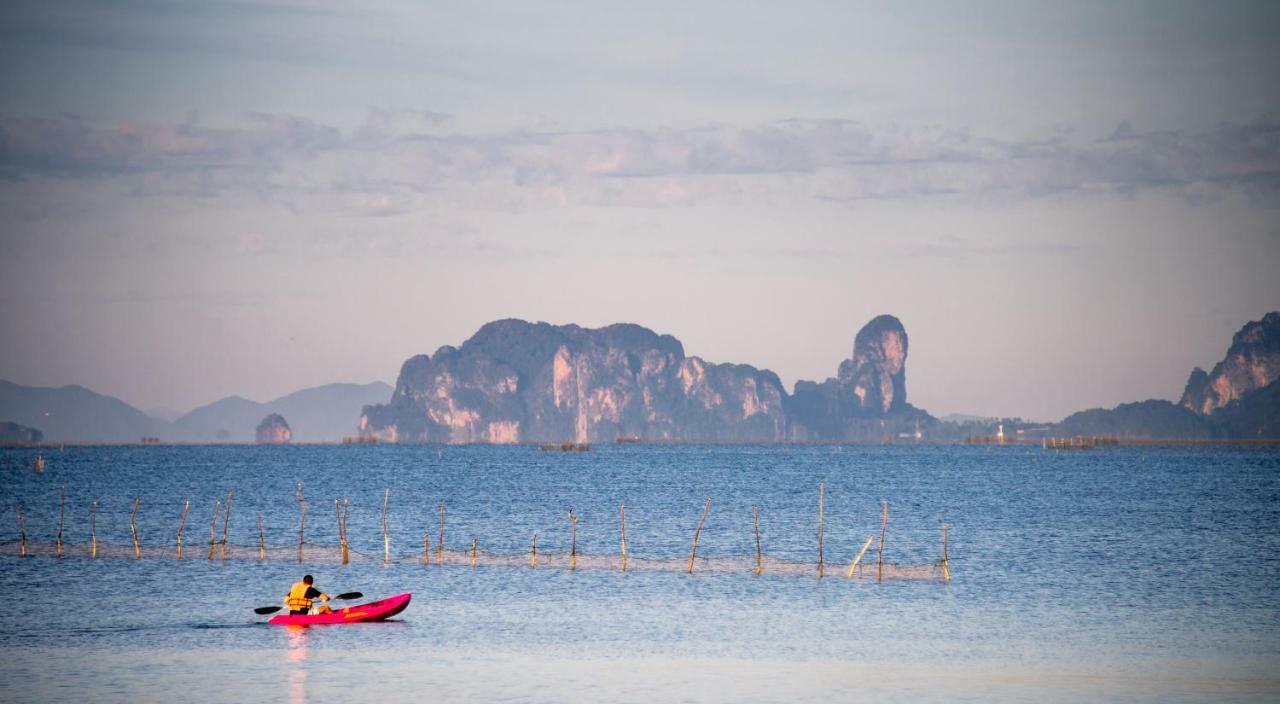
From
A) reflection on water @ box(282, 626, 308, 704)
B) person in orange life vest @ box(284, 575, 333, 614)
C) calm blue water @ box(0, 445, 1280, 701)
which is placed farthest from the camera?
person in orange life vest @ box(284, 575, 333, 614)

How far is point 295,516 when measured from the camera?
319ft

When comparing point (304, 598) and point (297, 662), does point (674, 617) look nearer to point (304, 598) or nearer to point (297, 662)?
point (304, 598)

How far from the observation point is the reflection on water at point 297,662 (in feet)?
112

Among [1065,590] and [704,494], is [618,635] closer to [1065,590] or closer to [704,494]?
[1065,590]

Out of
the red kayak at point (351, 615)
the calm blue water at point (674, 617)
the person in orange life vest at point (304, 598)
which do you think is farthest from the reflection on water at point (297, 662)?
the person in orange life vest at point (304, 598)

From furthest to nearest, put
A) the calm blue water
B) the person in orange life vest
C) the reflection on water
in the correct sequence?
1. the person in orange life vest
2. the calm blue water
3. the reflection on water

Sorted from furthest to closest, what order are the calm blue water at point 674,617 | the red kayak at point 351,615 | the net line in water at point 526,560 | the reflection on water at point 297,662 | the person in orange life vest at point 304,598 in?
the net line in water at point 526,560 → the person in orange life vest at point 304,598 → the red kayak at point 351,615 → the calm blue water at point 674,617 → the reflection on water at point 297,662

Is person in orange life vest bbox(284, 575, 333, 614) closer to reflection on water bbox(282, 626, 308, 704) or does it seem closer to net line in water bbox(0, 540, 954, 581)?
reflection on water bbox(282, 626, 308, 704)

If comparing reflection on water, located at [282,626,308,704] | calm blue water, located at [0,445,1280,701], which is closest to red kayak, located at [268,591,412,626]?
reflection on water, located at [282,626,308,704]

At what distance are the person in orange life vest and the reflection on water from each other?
82 centimetres

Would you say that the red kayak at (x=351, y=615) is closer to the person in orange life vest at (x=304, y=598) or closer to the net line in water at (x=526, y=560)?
the person in orange life vest at (x=304, y=598)

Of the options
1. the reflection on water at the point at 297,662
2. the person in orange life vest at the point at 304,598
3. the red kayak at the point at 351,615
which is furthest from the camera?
the person in orange life vest at the point at 304,598

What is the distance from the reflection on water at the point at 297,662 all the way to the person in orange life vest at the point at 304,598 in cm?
82

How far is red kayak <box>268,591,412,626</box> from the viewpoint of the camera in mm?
46125
